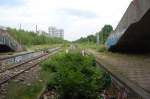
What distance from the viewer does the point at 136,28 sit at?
24359 millimetres

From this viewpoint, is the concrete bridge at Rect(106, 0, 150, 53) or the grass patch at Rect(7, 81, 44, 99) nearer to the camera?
the grass patch at Rect(7, 81, 44, 99)

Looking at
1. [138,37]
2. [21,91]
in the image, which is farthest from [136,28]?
[21,91]

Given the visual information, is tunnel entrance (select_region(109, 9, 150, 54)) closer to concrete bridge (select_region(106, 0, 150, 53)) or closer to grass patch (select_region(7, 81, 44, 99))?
concrete bridge (select_region(106, 0, 150, 53))

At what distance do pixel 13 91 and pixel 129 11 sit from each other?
455 inches

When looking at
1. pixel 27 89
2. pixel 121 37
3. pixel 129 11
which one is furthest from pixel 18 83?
pixel 121 37

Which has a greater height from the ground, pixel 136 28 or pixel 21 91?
pixel 136 28

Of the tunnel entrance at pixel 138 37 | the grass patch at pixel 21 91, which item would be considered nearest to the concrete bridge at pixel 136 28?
the tunnel entrance at pixel 138 37

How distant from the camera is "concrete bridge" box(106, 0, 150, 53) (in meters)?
18.5

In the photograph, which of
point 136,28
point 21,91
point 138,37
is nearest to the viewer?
point 21,91

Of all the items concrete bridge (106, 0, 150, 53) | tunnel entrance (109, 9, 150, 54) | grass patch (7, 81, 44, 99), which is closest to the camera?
grass patch (7, 81, 44, 99)

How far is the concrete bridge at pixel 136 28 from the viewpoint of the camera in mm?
18541

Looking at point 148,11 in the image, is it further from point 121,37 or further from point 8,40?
point 8,40

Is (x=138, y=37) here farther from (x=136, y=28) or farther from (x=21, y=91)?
(x=21, y=91)

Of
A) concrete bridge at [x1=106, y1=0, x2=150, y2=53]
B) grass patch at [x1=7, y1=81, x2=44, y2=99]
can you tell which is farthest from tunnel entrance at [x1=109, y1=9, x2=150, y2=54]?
grass patch at [x1=7, y1=81, x2=44, y2=99]
